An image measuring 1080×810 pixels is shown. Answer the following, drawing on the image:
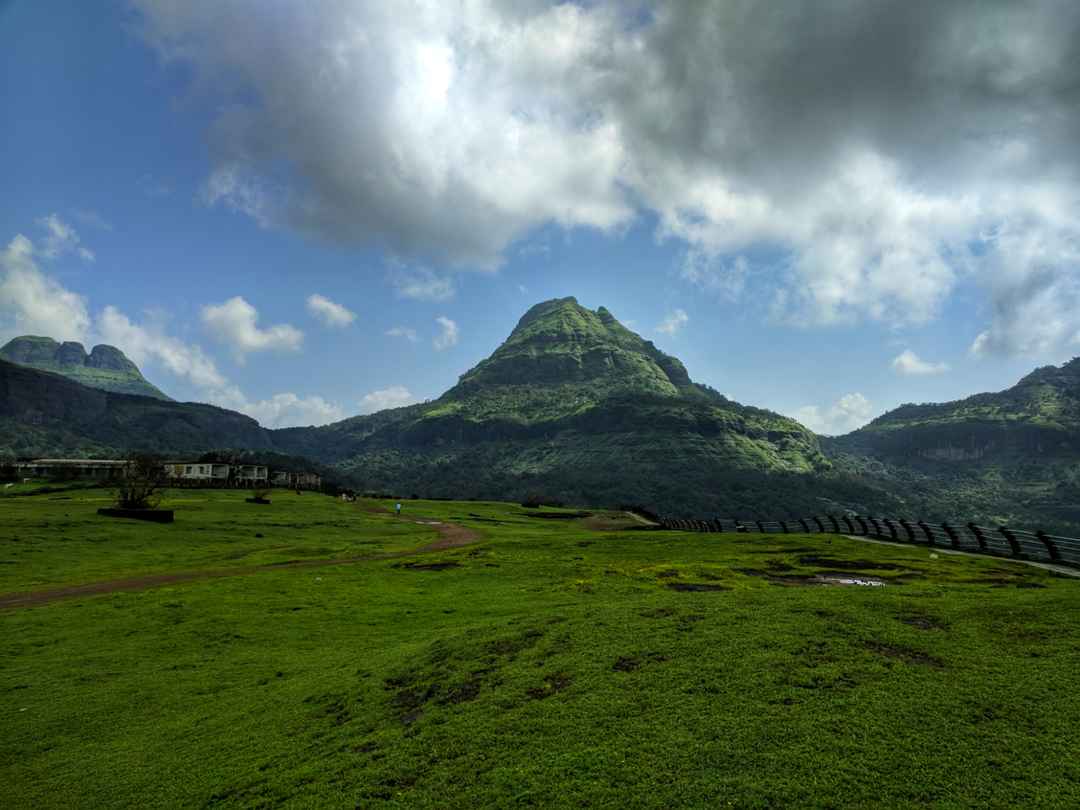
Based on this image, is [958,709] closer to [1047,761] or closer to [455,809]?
[1047,761]

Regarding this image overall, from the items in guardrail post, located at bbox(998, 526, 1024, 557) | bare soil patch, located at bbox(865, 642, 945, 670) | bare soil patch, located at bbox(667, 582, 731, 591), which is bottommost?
bare soil patch, located at bbox(667, 582, 731, 591)

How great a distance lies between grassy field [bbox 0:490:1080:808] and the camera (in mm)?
7578

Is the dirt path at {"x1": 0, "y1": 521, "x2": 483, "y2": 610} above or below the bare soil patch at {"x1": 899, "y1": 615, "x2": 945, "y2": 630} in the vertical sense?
below

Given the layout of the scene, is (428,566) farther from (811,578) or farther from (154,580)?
(811,578)

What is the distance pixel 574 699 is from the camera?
401 inches

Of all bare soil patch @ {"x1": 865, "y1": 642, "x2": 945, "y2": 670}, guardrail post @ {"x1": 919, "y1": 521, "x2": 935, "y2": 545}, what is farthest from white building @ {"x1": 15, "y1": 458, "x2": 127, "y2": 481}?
bare soil patch @ {"x1": 865, "y1": 642, "x2": 945, "y2": 670}

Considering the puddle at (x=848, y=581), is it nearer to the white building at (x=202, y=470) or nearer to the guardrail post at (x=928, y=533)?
the guardrail post at (x=928, y=533)

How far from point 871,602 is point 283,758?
539 inches

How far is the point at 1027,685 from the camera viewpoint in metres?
9.07

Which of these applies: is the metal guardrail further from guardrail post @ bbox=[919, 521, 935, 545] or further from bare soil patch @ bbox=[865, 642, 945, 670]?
bare soil patch @ bbox=[865, 642, 945, 670]

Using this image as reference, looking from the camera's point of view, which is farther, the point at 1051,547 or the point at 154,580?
the point at 154,580

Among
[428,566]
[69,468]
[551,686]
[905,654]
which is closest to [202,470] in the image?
[69,468]

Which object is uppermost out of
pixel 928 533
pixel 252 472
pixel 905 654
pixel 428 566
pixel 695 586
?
pixel 928 533

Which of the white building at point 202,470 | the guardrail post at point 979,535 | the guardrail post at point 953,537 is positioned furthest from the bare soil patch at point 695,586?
the white building at point 202,470
